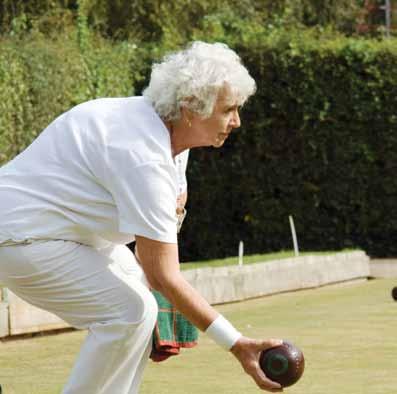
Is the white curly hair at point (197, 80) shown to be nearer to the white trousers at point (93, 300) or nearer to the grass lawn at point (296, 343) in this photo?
the white trousers at point (93, 300)

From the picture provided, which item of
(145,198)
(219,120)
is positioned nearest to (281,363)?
(145,198)

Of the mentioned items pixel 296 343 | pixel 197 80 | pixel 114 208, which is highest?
pixel 197 80

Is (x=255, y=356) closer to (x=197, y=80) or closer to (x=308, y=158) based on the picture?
(x=197, y=80)

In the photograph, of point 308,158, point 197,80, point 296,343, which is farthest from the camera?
point 308,158

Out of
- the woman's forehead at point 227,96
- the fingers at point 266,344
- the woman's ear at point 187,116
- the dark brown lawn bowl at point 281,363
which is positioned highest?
the woman's forehead at point 227,96

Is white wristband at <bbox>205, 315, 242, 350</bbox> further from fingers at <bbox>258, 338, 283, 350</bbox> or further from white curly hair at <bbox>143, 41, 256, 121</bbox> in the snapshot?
white curly hair at <bbox>143, 41, 256, 121</bbox>

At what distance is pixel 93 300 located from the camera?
4.25 metres

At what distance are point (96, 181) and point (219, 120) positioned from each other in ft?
1.38

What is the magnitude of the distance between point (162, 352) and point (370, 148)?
34.0ft

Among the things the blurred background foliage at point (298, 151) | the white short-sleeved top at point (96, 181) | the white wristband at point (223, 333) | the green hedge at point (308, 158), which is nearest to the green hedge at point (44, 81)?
the blurred background foliage at point (298, 151)

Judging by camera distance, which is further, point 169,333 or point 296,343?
point 296,343

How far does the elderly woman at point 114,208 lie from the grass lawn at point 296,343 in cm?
197

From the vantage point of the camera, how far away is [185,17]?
2075cm

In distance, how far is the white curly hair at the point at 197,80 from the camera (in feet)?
13.3
